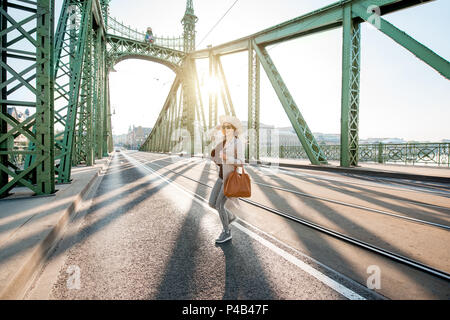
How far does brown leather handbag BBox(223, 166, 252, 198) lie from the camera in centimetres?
277

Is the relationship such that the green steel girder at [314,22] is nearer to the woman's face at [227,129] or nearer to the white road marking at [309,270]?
the woman's face at [227,129]

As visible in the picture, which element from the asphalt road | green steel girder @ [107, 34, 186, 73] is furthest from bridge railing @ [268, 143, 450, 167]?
green steel girder @ [107, 34, 186, 73]

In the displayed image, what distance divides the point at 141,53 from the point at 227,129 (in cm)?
2996

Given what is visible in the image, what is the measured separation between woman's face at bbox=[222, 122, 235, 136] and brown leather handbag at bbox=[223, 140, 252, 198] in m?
0.55

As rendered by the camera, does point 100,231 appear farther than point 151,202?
No

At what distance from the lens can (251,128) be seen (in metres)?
16.0

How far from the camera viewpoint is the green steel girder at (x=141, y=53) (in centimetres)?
2577

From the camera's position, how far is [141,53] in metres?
27.7

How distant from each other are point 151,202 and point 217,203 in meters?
2.57

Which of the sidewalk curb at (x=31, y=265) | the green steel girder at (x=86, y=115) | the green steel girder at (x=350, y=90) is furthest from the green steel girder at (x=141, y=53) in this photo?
the sidewalk curb at (x=31, y=265)

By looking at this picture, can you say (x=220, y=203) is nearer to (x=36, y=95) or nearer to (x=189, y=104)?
(x=36, y=95)

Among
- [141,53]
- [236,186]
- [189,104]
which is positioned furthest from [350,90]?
[141,53]
